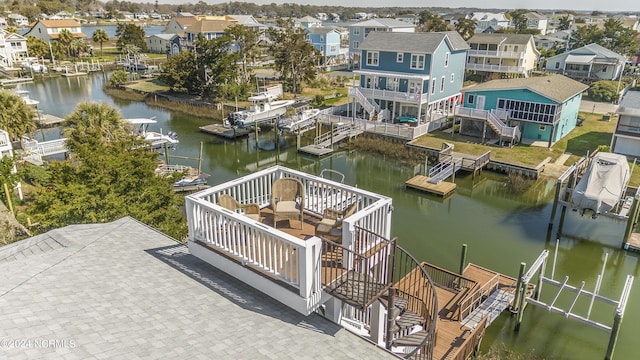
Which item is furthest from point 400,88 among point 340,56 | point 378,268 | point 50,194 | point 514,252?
point 340,56

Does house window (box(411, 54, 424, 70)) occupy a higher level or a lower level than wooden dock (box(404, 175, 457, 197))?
higher

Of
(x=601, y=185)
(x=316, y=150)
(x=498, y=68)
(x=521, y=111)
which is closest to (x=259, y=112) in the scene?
(x=316, y=150)

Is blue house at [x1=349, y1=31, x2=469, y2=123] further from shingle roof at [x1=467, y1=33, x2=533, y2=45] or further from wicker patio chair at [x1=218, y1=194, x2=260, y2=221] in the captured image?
wicker patio chair at [x1=218, y1=194, x2=260, y2=221]

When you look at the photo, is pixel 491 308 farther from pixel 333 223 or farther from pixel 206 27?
pixel 206 27

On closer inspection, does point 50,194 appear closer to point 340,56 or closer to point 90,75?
point 90,75

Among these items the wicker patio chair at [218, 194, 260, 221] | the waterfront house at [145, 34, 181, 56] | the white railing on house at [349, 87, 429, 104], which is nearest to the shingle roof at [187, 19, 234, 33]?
the waterfront house at [145, 34, 181, 56]

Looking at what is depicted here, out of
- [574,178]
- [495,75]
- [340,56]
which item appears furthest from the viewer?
[340,56]
